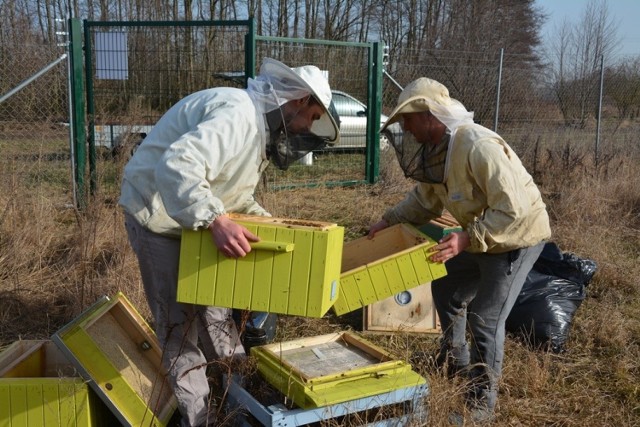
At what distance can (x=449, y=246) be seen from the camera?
2.81m

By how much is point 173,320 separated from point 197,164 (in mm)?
748

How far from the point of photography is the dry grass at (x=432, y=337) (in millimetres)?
3301

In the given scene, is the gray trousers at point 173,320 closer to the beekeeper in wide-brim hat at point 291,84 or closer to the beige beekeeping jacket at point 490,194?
the beekeeper in wide-brim hat at point 291,84

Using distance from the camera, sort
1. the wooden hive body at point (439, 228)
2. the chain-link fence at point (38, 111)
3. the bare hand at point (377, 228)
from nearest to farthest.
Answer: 1. the bare hand at point (377, 228)
2. the wooden hive body at point (439, 228)
3. the chain-link fence at point (38, 111)

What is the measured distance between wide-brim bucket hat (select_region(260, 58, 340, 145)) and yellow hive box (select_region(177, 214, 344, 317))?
1.73 ft

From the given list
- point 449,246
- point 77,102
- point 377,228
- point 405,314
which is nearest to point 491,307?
point 449,246

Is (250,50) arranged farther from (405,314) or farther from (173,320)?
(173,320)

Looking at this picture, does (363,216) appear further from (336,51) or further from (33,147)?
(33,147)

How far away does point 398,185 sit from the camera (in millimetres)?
8461

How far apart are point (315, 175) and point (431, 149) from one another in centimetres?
612

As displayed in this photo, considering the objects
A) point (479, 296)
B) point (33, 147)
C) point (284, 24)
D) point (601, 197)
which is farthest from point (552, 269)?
point (284, 24)

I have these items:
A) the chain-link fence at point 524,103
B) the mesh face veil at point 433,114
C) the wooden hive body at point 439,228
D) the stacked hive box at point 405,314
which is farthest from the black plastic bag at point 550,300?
the chain-link fence at point 524,103

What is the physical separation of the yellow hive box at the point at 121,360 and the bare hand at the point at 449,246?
1283 millimetres

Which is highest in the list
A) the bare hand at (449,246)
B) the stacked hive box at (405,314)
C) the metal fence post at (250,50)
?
the metal fence post at (250,50)
